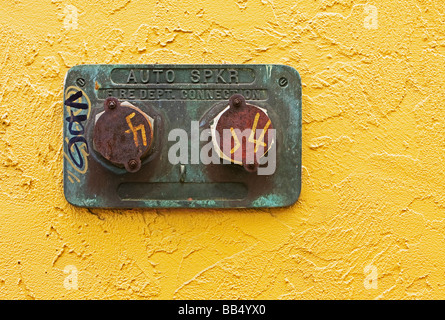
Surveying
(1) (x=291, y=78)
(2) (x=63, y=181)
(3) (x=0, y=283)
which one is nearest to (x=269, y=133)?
(1) (x=291, y=78)

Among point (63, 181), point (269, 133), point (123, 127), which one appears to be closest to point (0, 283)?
point (63, 181)

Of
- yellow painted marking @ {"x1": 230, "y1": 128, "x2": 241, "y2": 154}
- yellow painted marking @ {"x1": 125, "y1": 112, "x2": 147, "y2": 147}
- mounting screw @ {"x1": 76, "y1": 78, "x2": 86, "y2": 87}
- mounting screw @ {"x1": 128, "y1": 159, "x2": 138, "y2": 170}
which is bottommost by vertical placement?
mounting screw @ {"x1": 128, "y1": 159, "x2": 138, "y2": 170}

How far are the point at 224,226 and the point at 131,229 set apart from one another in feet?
0.49

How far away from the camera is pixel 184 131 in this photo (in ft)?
2.25

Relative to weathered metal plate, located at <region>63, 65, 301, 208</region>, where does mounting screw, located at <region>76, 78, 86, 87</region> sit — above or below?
above

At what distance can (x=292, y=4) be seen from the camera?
27.8 inches

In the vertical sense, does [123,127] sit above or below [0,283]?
above

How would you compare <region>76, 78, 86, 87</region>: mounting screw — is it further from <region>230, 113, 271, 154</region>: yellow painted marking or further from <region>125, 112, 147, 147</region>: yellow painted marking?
<region>230, 113, 271, 154</region>: yellow painted marking

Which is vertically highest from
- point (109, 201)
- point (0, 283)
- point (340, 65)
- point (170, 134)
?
point (340, 65)

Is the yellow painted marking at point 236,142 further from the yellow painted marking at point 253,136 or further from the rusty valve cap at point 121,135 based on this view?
the rusty valve cap at point 121,135

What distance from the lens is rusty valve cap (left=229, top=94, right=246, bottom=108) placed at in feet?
2.11

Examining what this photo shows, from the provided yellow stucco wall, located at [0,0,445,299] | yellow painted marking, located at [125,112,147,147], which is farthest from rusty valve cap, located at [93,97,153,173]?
yellow stucco wall, located at [0,0,445,299]

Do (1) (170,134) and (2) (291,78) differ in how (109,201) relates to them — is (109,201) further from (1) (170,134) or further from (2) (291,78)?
(2) (291,78)

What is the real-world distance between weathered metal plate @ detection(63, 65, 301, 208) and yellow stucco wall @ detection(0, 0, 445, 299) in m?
0.03
